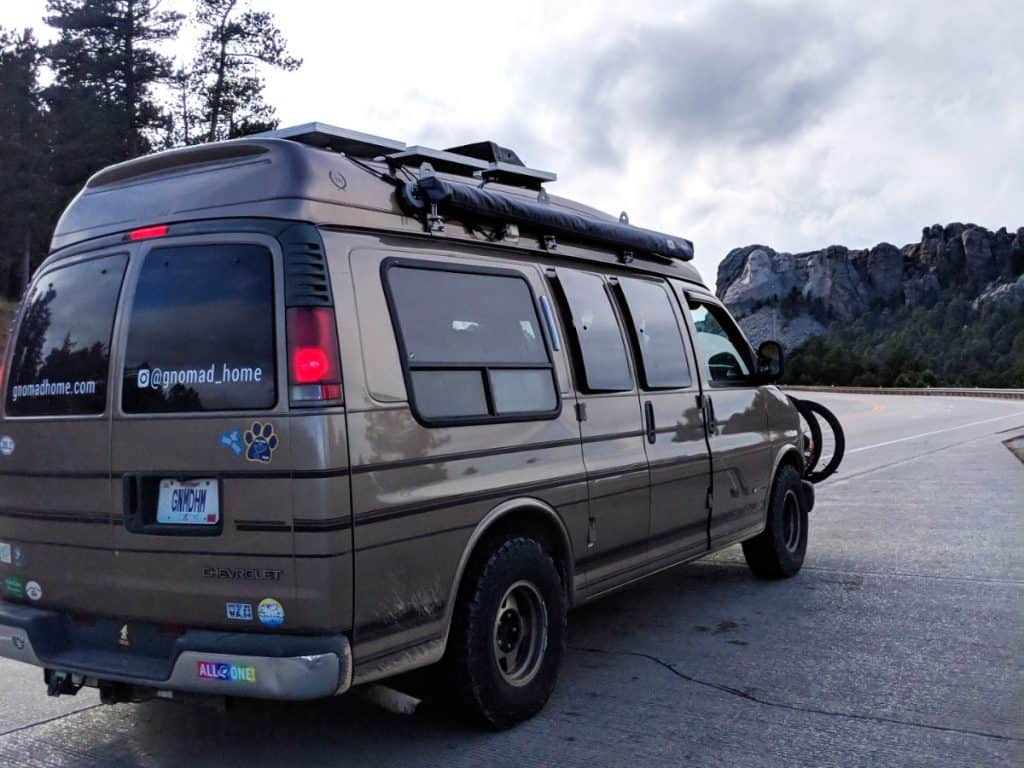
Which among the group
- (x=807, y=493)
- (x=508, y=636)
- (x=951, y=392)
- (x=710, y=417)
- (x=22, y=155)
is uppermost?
(x=22, y=155)

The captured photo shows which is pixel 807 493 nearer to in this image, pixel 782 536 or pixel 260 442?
pixel 782 536

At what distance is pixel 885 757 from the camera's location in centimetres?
406

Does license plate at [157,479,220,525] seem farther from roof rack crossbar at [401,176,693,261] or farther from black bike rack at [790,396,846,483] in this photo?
black bike rack at [790,396,846,483]

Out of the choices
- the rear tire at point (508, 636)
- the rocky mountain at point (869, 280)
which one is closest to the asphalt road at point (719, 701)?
the rear tire at point (508, 636)

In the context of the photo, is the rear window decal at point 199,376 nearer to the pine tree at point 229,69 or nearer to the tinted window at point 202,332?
the tinted window at point 202,332

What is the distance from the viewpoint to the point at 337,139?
14.9 ft

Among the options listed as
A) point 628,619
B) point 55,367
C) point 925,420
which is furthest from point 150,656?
point 925,420

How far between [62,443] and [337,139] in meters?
1.73

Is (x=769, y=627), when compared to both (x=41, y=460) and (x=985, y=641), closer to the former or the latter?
(x=985, y=641)

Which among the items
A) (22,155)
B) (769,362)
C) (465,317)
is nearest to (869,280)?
(22,155)

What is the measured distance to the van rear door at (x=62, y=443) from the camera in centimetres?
403

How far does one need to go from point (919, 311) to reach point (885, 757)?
12504 cm

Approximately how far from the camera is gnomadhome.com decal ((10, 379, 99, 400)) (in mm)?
4160

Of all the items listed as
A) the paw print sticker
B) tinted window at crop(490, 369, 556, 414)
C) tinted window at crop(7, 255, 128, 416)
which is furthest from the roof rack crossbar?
tinted window at crop(7, 255, 128, 416)
